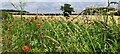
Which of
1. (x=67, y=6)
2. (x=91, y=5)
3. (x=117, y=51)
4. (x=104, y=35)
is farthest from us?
(x=67, y=6)

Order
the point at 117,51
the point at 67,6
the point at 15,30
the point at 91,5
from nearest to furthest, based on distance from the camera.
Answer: the point at 117,51, the point at 91,5, the point at 15,30, the point at 67,6

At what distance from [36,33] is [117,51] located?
134 centimetres

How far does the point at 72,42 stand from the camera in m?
3.08

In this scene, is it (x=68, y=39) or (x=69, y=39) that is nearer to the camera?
(x=69, y=39)

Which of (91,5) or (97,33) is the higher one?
(91,5)

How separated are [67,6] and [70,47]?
3.20m

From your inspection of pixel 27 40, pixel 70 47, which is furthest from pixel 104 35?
pixel 27 40

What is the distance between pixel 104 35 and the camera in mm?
3016

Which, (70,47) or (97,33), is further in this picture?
(97,33)

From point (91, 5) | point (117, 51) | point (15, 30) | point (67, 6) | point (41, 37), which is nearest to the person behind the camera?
point (117, 51)

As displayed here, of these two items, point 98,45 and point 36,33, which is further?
point 36,33

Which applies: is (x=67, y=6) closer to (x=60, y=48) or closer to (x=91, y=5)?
(x=91, y=5)

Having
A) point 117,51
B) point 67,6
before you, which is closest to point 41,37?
point 117,51

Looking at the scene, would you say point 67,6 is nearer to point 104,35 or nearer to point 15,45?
point 15,45
